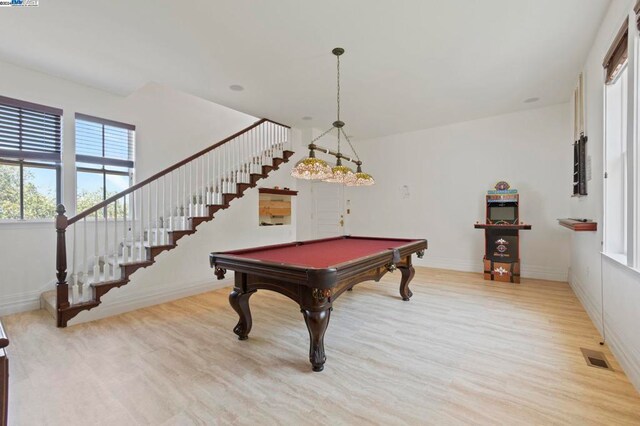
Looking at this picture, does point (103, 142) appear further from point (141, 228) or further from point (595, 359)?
point (595, 359)

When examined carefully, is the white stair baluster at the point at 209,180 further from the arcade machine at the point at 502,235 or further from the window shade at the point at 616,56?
the window shade at the point at 616,56

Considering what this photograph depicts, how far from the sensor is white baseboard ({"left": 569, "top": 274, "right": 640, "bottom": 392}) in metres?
2.02

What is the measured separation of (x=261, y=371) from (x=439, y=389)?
131cm

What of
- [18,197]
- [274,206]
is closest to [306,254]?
[274,206]

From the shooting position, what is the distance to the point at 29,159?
372 cm

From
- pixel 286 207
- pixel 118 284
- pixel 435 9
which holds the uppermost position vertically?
pixel 435 9

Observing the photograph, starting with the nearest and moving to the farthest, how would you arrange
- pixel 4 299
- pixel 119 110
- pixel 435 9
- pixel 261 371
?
1. pixel 261 371
2. pixel 435 9
3. pixel 4 299
4. pixel 119 110

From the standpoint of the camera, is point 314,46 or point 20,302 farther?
point 20,302

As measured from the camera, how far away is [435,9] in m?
2.58

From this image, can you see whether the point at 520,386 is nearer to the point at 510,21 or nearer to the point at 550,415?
the point at 550,415

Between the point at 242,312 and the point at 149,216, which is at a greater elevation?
the point at 149,216

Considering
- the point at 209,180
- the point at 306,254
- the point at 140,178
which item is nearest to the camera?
the point at 306,254

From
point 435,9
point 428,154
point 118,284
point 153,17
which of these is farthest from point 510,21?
point 118,284

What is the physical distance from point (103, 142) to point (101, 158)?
9.9 inches
